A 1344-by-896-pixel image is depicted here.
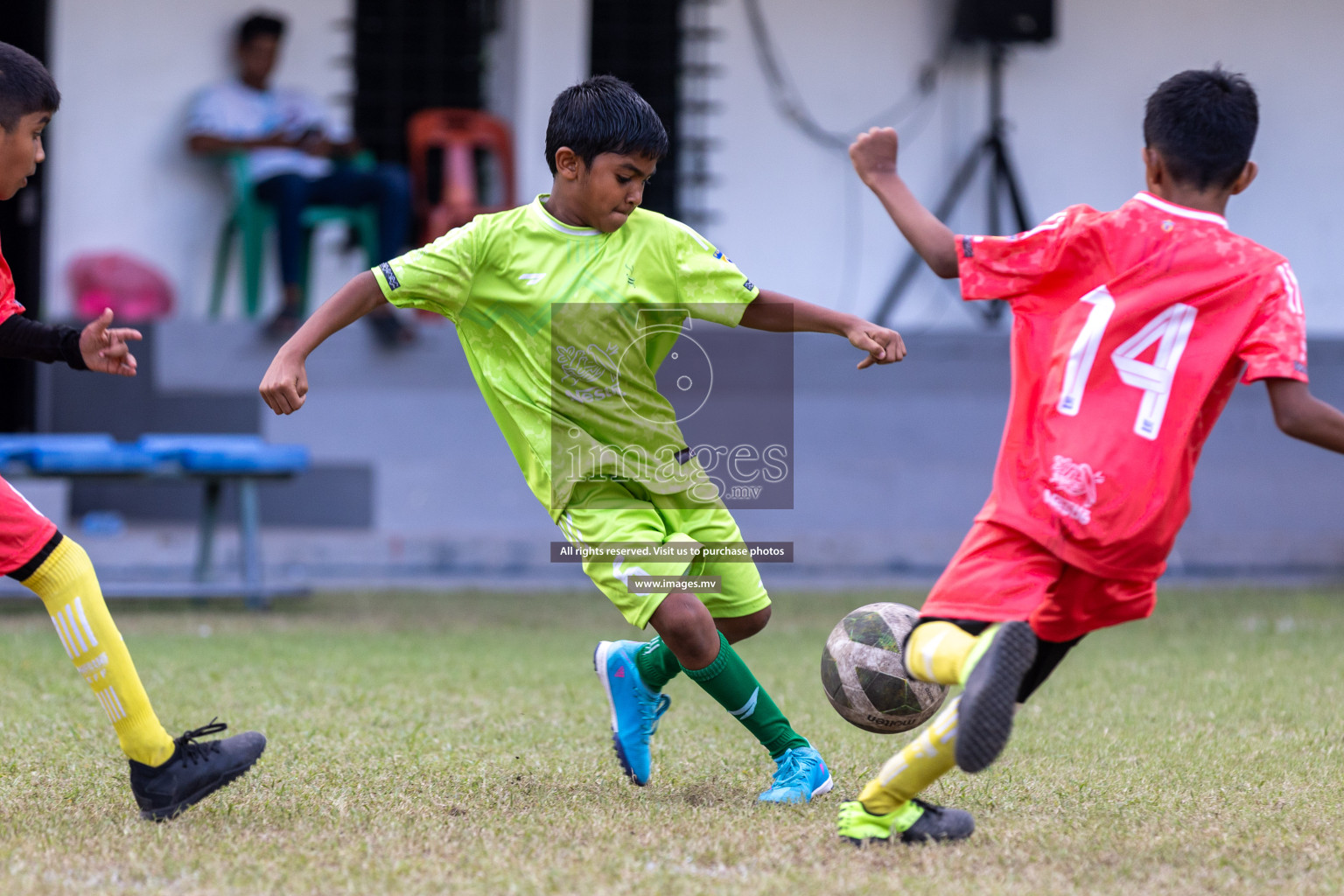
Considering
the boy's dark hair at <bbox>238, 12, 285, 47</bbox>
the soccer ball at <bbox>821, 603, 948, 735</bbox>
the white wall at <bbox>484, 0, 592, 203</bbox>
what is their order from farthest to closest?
the white wall at <bbox>484, 0, 592, 203</bbox>
the boy's dark hair at <bbox>238, 12, 285, 47</bbox>
the soccer ball at <bbox>821, 603, 948, 735</bbox>

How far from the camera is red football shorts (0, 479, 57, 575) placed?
314cm

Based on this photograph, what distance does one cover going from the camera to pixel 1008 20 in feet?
34.9

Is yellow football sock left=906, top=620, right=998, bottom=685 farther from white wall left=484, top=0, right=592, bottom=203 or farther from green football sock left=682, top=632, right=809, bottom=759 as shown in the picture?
white wall left=484, top=0, right=592, bottom=203

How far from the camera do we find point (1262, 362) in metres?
2.81

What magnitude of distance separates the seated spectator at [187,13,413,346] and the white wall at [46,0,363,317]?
0.29 meters

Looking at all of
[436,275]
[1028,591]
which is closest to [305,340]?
[436,275]

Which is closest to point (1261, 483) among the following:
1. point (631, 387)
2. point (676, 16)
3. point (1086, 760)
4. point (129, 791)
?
point (676, 16)

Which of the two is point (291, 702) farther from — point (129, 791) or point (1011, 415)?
point (1011, 415)

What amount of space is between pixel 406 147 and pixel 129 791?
7.77 metres

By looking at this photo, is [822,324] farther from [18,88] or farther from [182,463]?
[182,463]

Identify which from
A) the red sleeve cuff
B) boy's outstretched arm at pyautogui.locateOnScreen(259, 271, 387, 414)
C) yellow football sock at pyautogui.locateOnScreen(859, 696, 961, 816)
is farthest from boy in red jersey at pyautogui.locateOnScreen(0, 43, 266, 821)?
A: the red sleeve cuff

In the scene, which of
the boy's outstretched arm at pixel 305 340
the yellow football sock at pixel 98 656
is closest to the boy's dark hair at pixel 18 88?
the boy's outstretched arm at pixel 305 340

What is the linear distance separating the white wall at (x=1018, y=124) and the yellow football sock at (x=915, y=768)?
800 cm

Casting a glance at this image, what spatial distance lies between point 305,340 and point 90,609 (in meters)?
0.74
